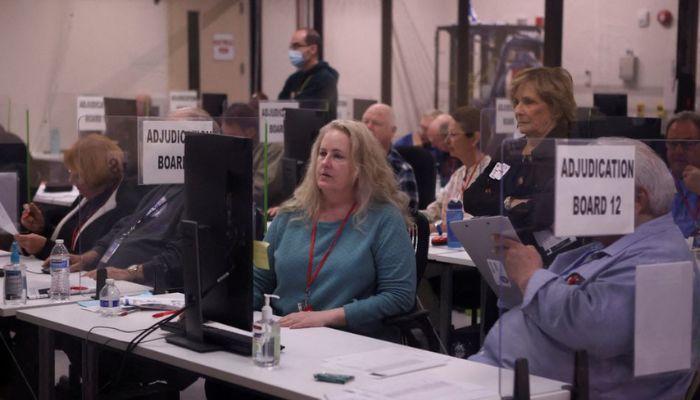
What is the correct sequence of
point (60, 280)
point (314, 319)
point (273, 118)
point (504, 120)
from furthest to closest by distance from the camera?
1. point (504, 120)
2. point (273, 118)
3. point (60, 280)
4. point (314, 319)

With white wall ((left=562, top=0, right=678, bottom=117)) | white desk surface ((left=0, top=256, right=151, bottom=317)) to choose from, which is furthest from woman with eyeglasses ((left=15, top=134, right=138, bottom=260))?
white wall ((left=562, top=0, right=678, bottom=117))

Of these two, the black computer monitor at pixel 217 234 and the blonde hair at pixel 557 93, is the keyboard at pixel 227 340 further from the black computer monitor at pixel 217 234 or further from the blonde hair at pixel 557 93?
the blonde hair at pixel 557 93

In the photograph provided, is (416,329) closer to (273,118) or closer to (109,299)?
(109,299)

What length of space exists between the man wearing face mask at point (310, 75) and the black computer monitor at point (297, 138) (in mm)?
1737

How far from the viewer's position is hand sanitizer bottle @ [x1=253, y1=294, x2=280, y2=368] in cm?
265

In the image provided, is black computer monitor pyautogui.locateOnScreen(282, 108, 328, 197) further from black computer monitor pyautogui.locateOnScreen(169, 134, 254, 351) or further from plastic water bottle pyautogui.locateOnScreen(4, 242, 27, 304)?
black computer monitor pyautogui.locateOnScreen(169, 134, 254, 351)

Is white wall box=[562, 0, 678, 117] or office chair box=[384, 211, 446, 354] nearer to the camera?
office chair box=[384, 211, 446, 354]

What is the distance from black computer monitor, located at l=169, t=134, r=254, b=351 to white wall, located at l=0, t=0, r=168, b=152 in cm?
741

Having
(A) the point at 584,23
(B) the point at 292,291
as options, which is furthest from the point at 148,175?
(A) the point at 584,23

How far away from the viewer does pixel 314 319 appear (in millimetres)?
3201

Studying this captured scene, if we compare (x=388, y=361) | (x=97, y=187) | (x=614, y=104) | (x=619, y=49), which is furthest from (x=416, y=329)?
(x=619, y=49)

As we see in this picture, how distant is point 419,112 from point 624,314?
8.11 meters

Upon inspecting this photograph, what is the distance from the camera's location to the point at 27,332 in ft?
12.1

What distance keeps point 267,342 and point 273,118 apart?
3713 mm
